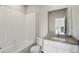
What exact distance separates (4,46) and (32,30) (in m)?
0.51

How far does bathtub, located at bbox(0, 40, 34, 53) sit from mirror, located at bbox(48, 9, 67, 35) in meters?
0.43

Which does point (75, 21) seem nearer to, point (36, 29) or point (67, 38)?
point (67, 38)

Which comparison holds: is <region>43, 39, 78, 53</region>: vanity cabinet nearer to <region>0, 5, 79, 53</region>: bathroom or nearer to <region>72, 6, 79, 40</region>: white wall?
<region>0, 5, 79, 53</region>: bathroom

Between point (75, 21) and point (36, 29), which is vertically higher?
point (75, 21)

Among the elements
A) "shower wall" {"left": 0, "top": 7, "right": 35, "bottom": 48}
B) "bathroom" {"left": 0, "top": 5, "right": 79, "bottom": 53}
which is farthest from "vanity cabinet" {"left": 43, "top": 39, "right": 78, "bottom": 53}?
"shower wall" {"left": 0, "top": 7, "right": 35, "bottom": 48}

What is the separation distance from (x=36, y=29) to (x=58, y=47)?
464 mm

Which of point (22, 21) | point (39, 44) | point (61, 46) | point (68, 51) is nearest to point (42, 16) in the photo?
point (22, 21)

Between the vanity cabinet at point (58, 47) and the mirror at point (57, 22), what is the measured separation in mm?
177

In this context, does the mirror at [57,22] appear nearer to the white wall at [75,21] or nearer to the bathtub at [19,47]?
the white wall at [75,21]

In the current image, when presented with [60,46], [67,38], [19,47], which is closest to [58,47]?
[60,46]

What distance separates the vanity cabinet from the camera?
1.07m

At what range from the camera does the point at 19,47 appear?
48.2 inches

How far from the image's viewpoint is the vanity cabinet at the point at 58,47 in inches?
42.2

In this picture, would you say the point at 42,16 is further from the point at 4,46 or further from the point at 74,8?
the point at 4,46
